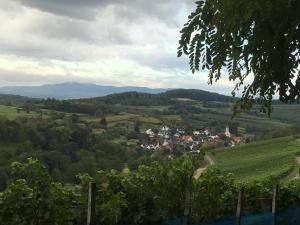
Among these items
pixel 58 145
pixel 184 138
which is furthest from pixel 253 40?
pixel 184 138

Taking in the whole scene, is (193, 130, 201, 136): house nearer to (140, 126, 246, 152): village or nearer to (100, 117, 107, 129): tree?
(140, 126, 246, 152): village

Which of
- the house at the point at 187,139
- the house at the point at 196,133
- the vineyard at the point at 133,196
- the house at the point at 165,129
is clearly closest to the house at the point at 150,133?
the house at the point at 165,129

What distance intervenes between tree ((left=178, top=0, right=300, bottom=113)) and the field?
139 feet

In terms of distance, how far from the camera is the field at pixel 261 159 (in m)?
56.6

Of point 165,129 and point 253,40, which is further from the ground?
point 253,40

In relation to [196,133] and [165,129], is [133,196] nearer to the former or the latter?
[165,129]

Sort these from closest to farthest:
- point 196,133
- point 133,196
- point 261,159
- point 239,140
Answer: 1. point 133,196
2. point 261,159
3. point 239,140
4. point 196,133

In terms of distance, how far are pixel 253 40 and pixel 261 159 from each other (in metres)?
62.5

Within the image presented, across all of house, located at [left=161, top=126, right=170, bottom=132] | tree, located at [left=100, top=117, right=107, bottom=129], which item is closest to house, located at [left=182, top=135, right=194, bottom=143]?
house, located at [left=161, top=126, right=170, bottom=132]

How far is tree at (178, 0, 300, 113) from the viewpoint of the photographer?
6109mm

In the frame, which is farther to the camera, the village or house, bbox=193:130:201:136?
house, bbox=193:130:201:136

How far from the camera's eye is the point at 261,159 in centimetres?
6725

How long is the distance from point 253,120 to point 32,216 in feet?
557

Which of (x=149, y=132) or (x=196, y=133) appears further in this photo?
(x=196, y=133)
